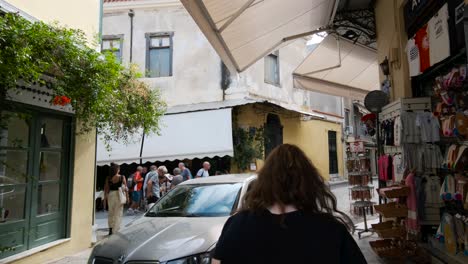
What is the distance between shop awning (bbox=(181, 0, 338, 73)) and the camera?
235 inches

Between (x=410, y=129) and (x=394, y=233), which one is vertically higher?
(x=410, y=129)

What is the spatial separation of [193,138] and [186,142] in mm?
312

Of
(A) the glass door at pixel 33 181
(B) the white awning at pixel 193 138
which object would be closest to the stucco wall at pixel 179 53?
(B) the white awning at pixel 193 138

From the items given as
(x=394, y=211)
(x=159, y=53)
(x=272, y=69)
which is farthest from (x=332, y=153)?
(x=394, y=211)

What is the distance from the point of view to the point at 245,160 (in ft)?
49.7

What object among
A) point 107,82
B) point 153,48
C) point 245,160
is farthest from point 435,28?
point 153,48

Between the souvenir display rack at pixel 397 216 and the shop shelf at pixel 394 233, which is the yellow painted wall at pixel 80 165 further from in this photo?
the shop shelf at pixel 394 233

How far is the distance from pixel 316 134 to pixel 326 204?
19.6 meters

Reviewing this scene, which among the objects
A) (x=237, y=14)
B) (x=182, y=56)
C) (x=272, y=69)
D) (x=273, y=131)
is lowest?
(x=273, y=131)

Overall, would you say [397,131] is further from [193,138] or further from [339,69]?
[193,138]

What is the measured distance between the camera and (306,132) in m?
20.1

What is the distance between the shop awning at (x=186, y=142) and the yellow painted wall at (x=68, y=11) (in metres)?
5.60

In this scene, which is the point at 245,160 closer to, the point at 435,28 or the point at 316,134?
the point at 316,134

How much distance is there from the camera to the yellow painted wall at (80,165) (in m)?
7.12
